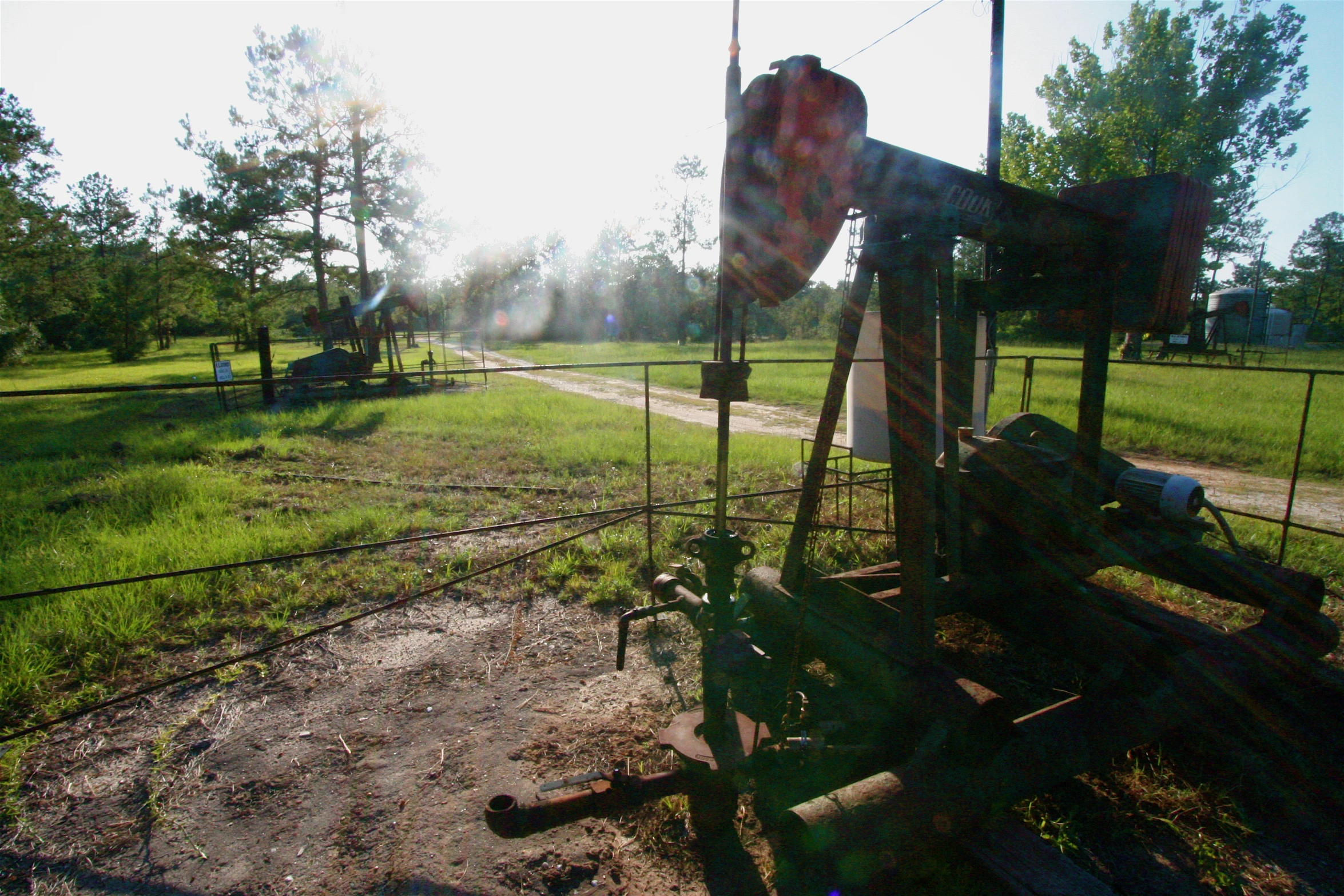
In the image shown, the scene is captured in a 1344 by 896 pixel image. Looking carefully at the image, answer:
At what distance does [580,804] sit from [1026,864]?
1.33m

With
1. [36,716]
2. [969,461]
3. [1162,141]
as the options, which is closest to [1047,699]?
[969,461]

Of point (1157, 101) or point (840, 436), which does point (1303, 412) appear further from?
point (1157, 101)

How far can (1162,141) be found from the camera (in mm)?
27719

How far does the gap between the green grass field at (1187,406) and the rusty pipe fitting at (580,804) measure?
4017mm

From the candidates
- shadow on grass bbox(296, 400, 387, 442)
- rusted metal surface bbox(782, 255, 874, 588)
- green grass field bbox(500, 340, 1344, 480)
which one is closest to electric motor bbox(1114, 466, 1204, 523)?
green grass field bbox(500, 340, 1344, 480)

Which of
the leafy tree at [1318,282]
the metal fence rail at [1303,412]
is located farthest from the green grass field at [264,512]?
the leafy tree at [1318,282]

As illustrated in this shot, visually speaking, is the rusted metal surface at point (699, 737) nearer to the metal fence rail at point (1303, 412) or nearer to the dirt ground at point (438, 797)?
the dirt ground at point (438, 797)

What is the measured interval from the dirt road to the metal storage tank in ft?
96.2

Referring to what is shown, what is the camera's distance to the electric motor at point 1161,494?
2928 mm

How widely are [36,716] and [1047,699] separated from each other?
15.3 ft

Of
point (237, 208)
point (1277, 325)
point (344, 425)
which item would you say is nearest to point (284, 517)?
point (344, 425)

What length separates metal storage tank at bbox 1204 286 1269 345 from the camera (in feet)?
104

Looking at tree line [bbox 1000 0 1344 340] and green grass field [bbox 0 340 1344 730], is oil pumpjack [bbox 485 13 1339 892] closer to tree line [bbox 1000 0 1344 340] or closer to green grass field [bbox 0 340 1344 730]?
green grass field [bbox 0 340 1344 730]

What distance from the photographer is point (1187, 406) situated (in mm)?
12336
